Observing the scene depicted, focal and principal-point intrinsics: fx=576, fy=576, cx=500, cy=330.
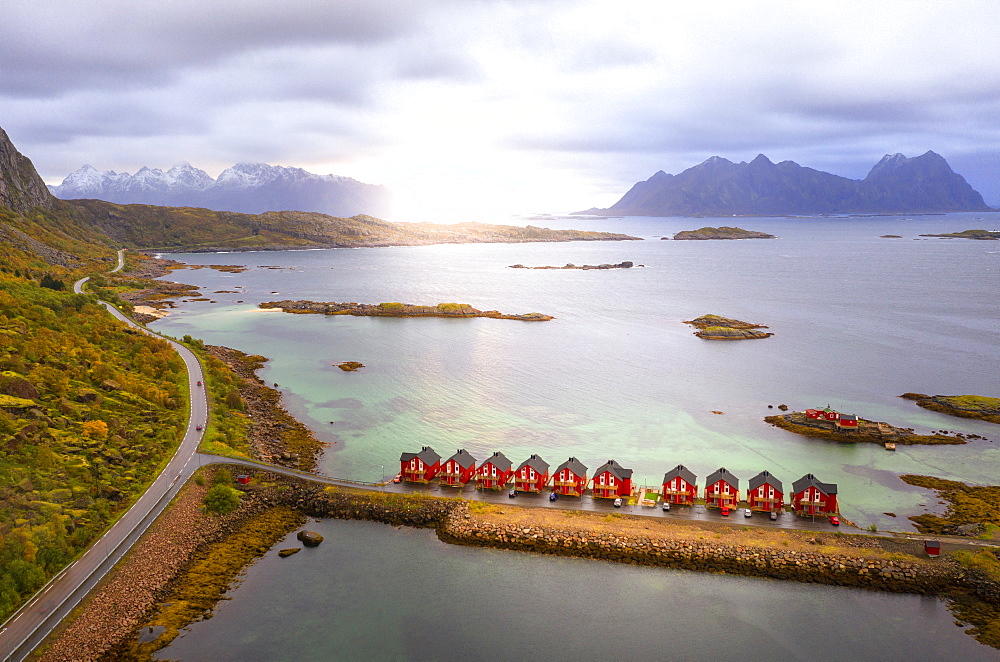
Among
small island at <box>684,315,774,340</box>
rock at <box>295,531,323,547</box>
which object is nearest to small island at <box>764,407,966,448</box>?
small island at <box>684,315,774,340</box>

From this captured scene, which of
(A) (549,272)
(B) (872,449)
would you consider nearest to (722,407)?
A: (B) (872,449)

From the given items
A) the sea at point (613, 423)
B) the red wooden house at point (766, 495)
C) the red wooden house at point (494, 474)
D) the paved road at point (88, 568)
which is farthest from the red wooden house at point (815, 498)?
the paved road at point (88, 568)

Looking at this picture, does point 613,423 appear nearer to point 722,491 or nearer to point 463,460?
point 722,491

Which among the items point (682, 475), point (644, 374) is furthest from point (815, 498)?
point (644, 374)

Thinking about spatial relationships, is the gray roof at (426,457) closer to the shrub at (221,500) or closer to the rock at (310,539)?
the rock at (310,539)

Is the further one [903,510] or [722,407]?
[722,407]

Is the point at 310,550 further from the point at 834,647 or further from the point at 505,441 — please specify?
the point at 834,647

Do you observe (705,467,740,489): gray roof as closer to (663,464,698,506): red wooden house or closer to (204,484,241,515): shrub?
(663,464,698,506): red wooden house
